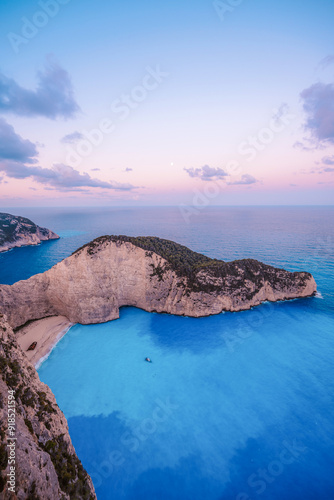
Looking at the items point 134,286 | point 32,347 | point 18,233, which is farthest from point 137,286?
point 18,233

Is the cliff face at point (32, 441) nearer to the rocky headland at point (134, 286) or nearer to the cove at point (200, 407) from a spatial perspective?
the cove at point (200, 407)

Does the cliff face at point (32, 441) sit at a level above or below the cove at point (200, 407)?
above

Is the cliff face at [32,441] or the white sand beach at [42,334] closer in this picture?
the cliff face at [32,441]

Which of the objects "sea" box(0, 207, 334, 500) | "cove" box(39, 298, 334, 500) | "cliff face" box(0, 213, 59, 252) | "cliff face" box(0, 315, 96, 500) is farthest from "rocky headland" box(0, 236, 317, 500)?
"cliff face" box(0, 213, 59, 252)

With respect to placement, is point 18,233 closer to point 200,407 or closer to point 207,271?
point 207,271

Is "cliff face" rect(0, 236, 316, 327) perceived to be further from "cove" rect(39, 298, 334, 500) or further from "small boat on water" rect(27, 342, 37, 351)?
"small boat on water" rect(27, 342, 37, 351)

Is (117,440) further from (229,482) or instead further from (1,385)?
(1,385)

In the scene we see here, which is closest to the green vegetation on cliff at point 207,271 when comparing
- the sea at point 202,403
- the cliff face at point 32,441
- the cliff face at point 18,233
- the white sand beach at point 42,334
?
the sea at point 202,403
